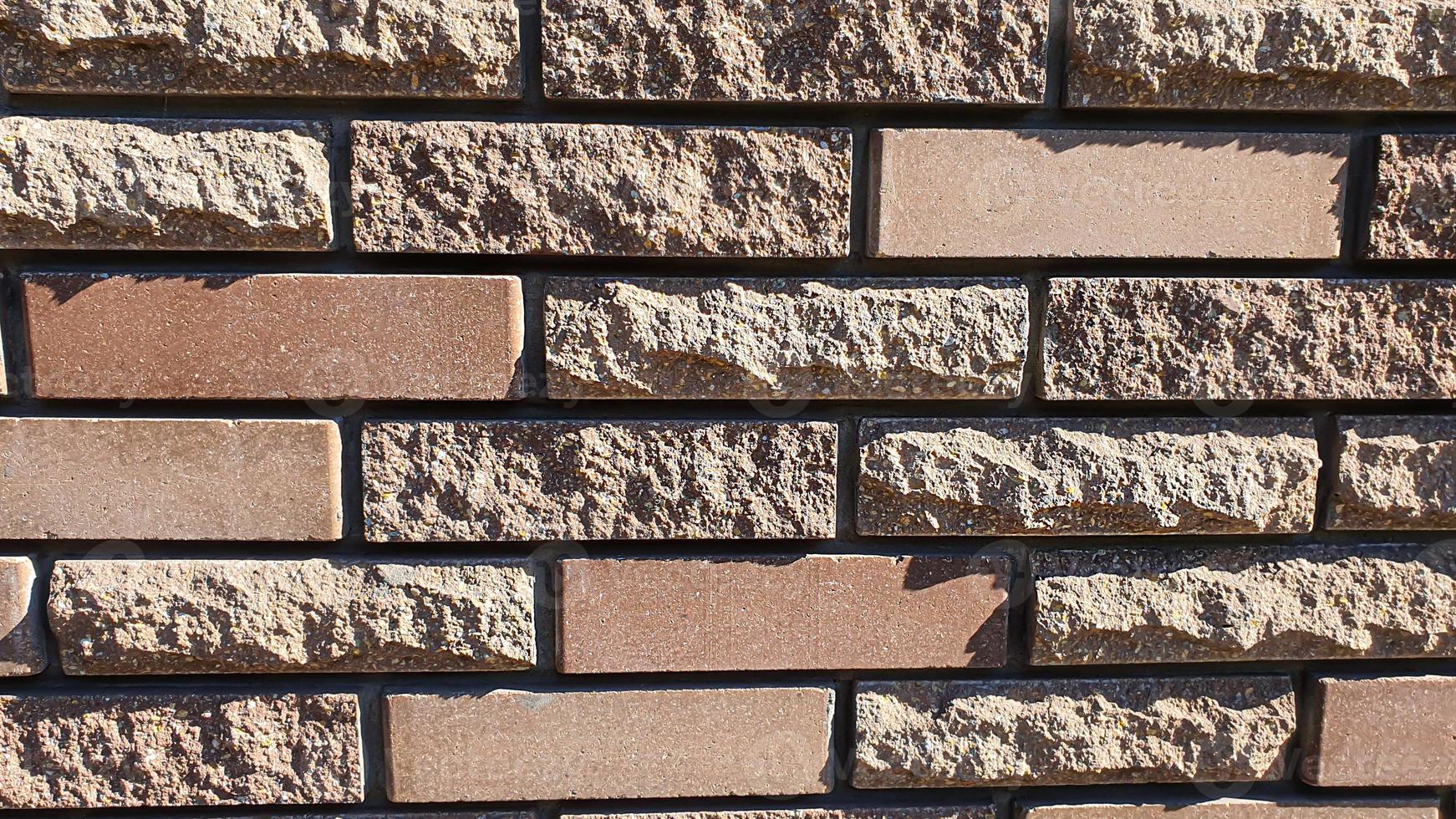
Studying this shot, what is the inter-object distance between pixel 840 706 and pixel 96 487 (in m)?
0.68

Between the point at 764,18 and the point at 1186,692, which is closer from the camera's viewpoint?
the point at 764,18

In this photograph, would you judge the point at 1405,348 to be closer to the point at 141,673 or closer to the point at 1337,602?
the point at 1337,602

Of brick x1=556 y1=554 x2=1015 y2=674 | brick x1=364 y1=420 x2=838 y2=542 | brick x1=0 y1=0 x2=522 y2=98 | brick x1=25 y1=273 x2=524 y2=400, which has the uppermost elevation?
brick x1=0 y1=0 x2=522 y2=98

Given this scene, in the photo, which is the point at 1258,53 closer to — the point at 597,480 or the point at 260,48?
the point at 597,480

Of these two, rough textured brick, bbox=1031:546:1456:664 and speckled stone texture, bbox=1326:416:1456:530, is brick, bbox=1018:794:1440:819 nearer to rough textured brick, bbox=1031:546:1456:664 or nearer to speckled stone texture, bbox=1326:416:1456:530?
rough textured brick, bbox=1031:546:1456:664

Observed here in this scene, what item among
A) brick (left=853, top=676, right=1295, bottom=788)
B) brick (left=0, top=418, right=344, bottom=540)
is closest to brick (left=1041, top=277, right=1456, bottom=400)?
brick (left=853, top=676, right=1295, bottom=788)

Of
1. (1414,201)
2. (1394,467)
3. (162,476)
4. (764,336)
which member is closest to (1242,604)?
(1394,467)

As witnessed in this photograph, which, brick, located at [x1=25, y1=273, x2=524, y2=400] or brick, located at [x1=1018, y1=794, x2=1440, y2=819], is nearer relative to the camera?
brick, located at [x1=25, y1=273, x2=524, y2=400]

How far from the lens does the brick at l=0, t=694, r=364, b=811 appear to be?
0.75 metres

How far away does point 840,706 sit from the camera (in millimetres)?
792

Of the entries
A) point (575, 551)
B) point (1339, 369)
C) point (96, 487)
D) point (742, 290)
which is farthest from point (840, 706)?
point (96, 487)

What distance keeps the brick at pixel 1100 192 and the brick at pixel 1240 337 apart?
4 centimetres

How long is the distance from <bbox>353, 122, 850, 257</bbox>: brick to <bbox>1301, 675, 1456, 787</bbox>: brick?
2.21ft

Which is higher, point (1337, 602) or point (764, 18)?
point (764, 18)
